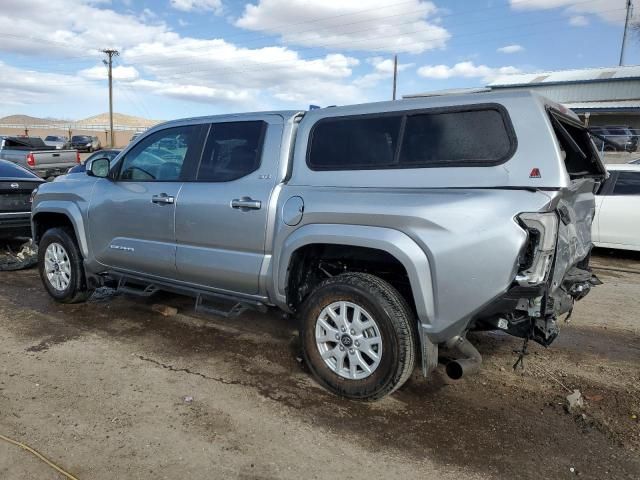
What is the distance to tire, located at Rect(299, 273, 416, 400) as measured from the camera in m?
3.39

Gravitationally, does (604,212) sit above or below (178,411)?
above

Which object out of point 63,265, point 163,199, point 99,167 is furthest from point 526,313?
point 63,265

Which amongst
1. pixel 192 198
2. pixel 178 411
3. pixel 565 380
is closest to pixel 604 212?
pixel 565 380

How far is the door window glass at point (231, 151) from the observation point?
4219mm

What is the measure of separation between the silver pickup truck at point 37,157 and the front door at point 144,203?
13748 mm

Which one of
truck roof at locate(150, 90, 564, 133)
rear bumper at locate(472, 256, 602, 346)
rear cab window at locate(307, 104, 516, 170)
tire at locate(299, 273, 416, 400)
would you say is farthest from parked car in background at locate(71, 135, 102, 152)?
rear bumper at locate(472, 256, 602, 346)

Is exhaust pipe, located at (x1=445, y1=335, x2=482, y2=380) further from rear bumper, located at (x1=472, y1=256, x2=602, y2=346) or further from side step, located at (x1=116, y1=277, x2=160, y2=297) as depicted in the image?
side step, located at (x1=116, y1=277, x2=160, y2=297)

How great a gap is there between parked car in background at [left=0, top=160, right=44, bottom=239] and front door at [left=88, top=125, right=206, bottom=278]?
12.2ft

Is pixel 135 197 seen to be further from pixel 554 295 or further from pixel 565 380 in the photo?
pixel 565 380

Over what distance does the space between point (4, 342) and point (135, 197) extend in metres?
1.70

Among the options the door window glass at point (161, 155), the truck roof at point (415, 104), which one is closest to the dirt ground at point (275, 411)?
the door window glass at point (161, 155)

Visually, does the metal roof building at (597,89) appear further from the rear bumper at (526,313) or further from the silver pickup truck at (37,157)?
the rear bumper at (526,313)

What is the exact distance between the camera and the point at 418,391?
3797mm

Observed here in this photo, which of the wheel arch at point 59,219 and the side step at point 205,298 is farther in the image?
the wheel arch at point 59,219
